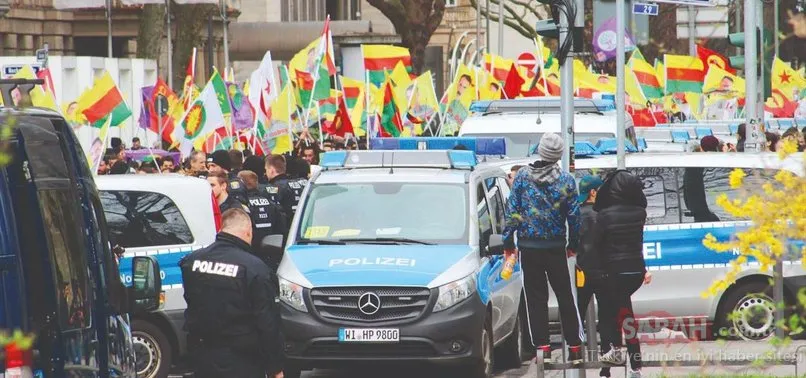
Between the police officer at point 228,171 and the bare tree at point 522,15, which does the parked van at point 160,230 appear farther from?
the bare tree at point 522,15

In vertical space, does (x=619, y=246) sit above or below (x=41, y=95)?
below

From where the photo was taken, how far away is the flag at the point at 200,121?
82.2ft

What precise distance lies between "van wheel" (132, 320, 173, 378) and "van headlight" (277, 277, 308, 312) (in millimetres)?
1120

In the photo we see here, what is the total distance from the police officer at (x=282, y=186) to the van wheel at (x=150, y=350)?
10.3 ft

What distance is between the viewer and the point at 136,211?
43.1ft

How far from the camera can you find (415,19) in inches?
1838

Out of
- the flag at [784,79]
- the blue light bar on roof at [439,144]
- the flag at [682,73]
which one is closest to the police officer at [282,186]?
the blue light bar on roof at [439,144]

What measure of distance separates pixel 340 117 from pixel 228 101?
1.99 meters

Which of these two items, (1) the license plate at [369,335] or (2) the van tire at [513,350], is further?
(2) the van tire at [513,350]

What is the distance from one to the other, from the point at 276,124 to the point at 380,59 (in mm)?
5944

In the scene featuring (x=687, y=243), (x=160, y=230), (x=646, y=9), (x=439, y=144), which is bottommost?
(x=687, y=243)

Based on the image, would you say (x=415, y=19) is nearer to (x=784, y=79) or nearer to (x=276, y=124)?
(x=784, y=79)

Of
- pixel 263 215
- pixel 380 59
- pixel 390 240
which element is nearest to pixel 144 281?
pixel 390 240

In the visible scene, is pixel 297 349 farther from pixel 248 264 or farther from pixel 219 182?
pixel 248 264
